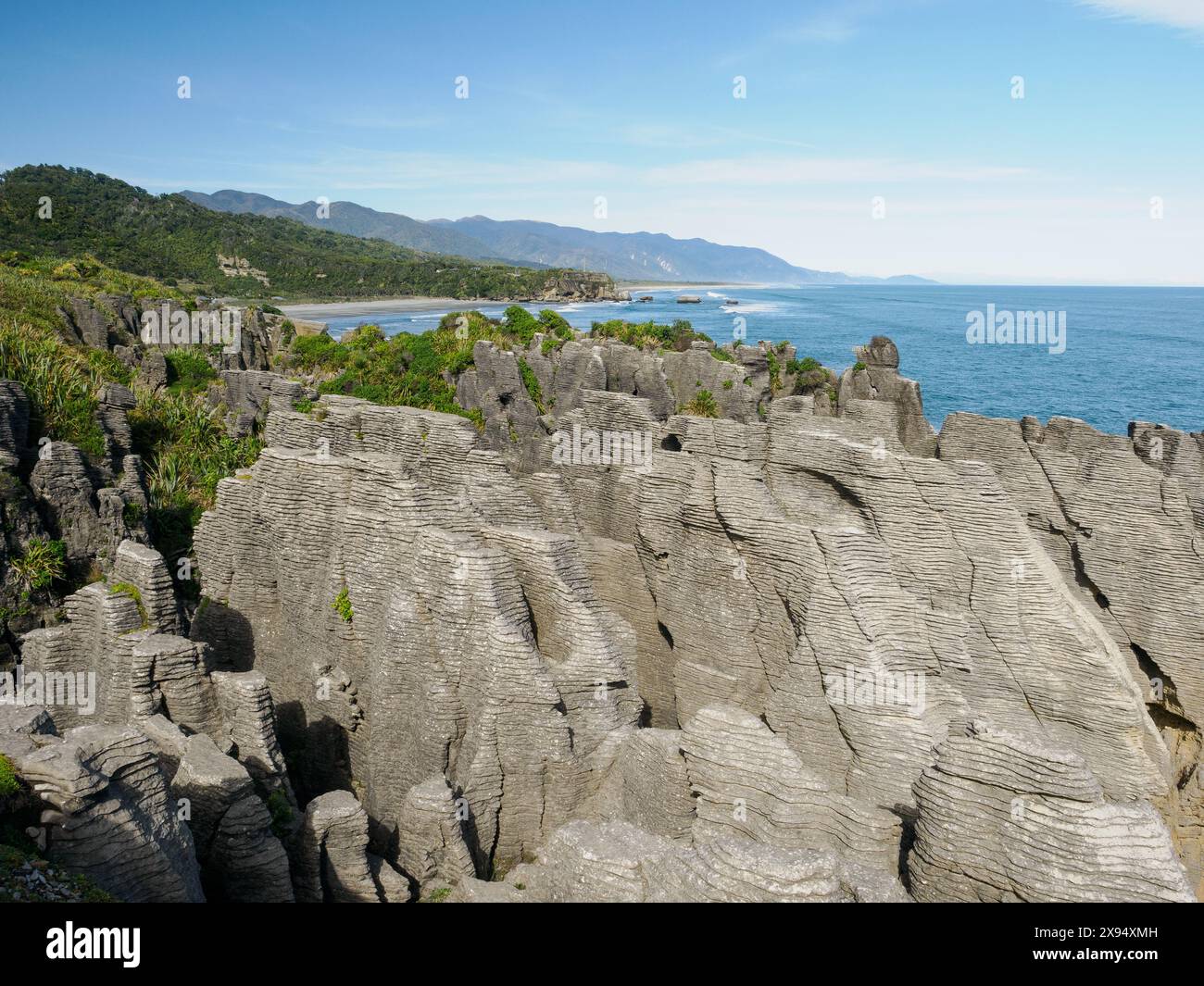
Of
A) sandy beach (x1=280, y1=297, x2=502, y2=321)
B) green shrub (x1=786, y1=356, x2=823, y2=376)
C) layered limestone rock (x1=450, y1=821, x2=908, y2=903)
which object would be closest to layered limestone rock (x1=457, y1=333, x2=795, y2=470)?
green shrub (x1=786, y1=356, x2=823, y2=376)

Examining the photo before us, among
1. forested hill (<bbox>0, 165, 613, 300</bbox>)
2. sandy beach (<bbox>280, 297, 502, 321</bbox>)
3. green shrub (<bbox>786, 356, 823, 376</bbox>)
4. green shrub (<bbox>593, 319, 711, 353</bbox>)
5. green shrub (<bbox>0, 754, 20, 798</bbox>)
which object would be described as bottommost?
green shrub (<bbox>0, 754, 20, 798</bbox>)

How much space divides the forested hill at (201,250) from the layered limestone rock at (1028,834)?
102 m

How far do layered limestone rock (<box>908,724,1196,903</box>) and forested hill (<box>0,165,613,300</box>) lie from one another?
102 metres

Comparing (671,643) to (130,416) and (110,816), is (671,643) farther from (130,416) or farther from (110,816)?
(130,416)

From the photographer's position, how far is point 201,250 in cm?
13788

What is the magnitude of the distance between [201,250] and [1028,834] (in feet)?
513

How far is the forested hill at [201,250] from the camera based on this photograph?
98.5 m

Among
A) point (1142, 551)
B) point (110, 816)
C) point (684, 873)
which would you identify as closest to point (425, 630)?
point (110, 816)

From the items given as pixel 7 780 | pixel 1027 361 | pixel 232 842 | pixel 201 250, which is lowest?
pixel 232 842

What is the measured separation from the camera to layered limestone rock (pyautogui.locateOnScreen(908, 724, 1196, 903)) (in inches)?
323

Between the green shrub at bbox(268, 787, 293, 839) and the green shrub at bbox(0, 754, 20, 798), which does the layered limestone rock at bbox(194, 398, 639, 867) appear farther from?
the green shrub at bbox(0, 754, 20, 798)

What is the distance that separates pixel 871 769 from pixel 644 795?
3623 mm
